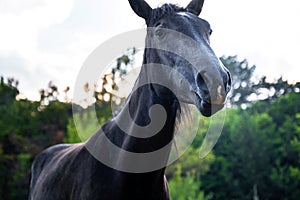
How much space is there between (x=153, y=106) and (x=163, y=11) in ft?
2.33

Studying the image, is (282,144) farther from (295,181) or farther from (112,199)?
(112,199)

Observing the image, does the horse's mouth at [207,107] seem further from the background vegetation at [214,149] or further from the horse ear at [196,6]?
the background vegetation at [214,149]

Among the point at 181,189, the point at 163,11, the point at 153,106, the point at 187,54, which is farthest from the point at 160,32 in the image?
the point at 181,189

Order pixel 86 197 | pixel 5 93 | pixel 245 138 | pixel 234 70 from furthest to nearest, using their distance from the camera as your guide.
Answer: pixel 234 70 → pixel 245 138 → pixel 5 93 → pixel 86 197

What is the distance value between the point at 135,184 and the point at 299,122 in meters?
39.9

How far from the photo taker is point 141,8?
339 cm

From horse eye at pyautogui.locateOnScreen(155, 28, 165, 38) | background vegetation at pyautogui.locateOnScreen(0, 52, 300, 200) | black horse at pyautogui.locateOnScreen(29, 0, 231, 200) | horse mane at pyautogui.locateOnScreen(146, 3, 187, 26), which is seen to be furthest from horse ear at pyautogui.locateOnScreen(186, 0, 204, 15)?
background vegetation at pyautogui.locateOnScreen(0, 52, 300, 200)

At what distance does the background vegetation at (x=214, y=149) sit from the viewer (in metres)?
26.8

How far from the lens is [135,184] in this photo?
3273 mm

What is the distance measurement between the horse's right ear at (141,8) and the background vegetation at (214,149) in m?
18.3

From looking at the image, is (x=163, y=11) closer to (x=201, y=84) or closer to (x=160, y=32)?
(x=160, y=32)

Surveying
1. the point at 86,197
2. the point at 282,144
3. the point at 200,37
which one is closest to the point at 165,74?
the point at 200,37

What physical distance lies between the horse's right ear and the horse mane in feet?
0.25

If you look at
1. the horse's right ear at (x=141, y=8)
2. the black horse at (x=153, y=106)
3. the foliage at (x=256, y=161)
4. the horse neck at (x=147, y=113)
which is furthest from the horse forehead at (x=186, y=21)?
the foliage at (x=256, y=161)
